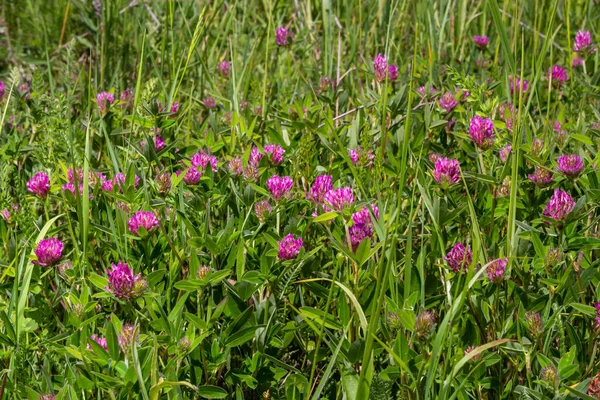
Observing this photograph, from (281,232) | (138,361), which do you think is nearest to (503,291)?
(281,232)

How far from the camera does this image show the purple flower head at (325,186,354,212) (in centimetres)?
179

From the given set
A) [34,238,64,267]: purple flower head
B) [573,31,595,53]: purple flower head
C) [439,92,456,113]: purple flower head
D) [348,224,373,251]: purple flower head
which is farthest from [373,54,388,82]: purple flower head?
[34,238,64,267]: purple flower head

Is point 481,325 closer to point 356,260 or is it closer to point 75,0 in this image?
point 356,260

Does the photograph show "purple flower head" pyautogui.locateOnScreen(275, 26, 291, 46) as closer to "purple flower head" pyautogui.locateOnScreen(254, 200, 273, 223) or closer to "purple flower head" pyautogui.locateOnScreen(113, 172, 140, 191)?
"purple flower head" pyautogui.locateOnScreen(113, 172, 140, 191)

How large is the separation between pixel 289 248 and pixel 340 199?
162 millimetres

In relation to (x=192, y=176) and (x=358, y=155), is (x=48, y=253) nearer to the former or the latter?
(x=192, y=176)

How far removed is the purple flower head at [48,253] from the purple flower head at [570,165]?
117 centimetres

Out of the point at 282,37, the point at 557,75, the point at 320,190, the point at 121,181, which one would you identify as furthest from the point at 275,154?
the point at 557,75

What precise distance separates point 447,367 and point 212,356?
468 millimetres

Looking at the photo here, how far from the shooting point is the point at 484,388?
5.59 ft

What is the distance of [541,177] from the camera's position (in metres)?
1.97

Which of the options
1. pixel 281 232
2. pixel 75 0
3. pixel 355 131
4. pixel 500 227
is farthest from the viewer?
pixel 75 0

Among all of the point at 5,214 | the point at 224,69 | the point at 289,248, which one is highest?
the point at 289,248

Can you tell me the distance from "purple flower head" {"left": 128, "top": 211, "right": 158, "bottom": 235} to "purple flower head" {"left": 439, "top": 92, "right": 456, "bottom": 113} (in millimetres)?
1038
